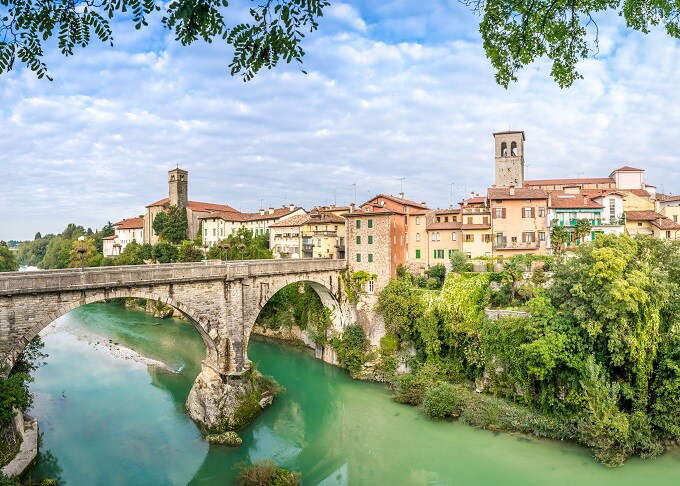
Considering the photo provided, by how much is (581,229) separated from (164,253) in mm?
50952

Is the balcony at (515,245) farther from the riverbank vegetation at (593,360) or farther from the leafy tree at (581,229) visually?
the riverbank vegetation at (593,360)

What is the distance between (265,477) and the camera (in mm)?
16109

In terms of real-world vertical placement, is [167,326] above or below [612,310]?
below

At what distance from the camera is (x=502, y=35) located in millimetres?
5402

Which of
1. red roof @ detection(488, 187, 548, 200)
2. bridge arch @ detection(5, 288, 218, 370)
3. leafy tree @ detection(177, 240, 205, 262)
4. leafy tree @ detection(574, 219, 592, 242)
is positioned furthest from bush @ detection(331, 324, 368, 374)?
leafy tree @ detection(177, 240, 205, 262)

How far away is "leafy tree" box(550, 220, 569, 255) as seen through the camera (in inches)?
1308

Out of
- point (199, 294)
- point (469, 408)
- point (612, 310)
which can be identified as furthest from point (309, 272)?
point (612, 310)

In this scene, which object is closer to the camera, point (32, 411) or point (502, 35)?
point (502, 35)

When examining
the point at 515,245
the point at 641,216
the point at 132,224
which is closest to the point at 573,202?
the point at 641,216

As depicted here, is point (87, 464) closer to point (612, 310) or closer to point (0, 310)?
point (0, 310)

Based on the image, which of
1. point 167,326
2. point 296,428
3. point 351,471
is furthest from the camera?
point 167,326

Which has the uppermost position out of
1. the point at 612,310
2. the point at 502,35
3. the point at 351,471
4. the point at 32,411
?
the point at 502,35

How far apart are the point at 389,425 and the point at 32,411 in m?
18.5

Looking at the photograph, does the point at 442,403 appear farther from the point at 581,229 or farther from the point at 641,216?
the point at 641,216
